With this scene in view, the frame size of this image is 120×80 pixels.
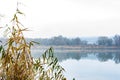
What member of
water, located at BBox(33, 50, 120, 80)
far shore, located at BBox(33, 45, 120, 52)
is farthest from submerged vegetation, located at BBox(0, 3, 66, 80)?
far shore, located at BBox(33, 45, 120, 52)

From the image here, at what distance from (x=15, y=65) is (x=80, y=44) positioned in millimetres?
120327

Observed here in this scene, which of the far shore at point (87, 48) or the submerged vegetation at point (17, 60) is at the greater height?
the submerged vegetation at point (17, 60)

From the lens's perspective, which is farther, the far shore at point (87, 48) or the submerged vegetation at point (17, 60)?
the far shore at point (87, 48)

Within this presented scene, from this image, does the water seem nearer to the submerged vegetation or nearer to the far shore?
the submerged vegetation

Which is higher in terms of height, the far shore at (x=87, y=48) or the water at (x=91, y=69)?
the far shore at (x=87, y=48)

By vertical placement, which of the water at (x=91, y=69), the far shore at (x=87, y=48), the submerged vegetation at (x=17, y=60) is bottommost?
the water at (x=91, y=69)

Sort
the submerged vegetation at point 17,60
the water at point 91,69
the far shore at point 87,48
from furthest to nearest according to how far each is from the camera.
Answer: the far shore at point 87,48, the water at point 91,69, the submerged vegetation at point 17,60

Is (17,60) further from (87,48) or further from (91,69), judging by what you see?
(87,48)

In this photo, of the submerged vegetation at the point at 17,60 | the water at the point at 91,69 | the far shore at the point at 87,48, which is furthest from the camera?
the far shore at the point at 87,48

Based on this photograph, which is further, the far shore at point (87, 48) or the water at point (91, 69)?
the far shore at point (87, 48)

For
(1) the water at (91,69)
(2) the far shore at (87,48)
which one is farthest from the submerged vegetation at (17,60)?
(2) the far shore at (87,48)

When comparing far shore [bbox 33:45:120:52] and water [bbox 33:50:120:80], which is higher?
far shore [bbox 33:45:120:52]

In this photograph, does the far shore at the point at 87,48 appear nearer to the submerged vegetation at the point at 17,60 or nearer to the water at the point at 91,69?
the water at the point at 91,69

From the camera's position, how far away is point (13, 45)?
177 centimetres
